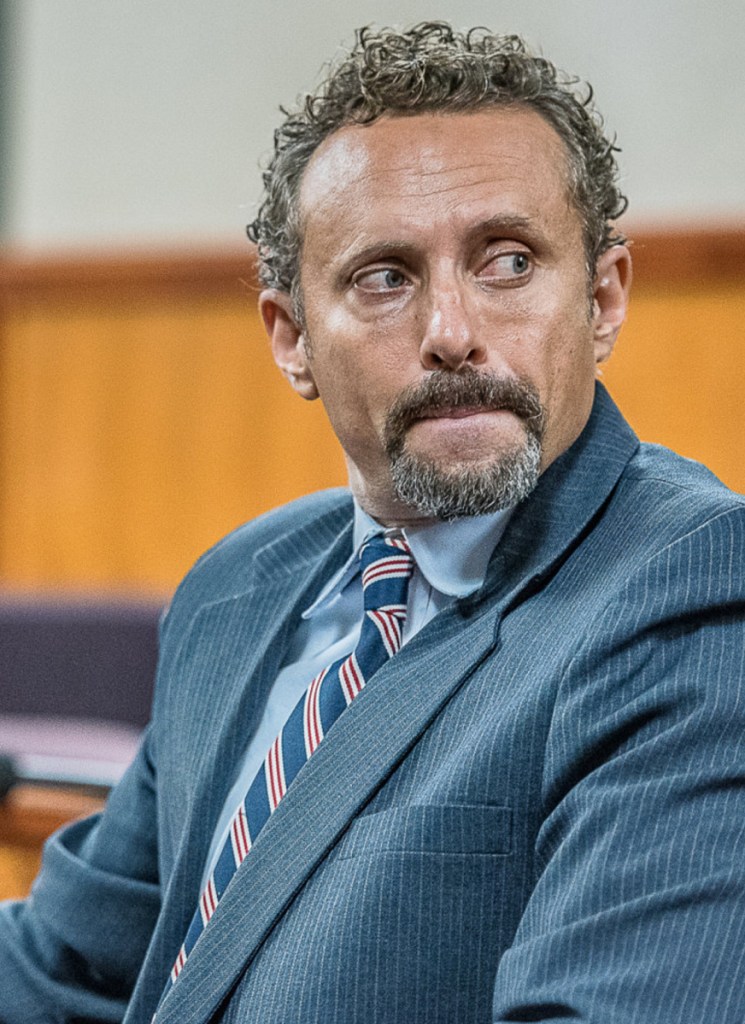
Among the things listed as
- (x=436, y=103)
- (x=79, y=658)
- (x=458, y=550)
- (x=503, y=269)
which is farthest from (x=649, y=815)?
(x=79, y=658)

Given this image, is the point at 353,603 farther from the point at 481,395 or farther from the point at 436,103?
the point at 436,103

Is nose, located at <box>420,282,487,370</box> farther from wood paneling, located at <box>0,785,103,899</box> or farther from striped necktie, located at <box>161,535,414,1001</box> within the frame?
wood paneling, located at <box>0,785,103,899</box>

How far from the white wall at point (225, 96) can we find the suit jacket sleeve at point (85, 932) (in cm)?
199

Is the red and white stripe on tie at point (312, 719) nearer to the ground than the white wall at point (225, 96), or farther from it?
nearer to the ground

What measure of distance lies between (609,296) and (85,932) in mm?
784

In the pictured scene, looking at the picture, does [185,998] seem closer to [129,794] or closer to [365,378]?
[129,794]

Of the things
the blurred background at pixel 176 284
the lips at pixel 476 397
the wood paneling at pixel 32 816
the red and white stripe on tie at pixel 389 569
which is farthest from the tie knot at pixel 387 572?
the blurred background at pixel 176 284

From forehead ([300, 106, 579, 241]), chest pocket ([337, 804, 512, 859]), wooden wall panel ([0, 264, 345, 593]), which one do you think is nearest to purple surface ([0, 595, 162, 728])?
wooden wall panel ([0, 264, 345, 593])

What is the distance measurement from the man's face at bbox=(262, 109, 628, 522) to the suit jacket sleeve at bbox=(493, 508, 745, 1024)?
215 millimetres

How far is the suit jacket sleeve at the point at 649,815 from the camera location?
817mm

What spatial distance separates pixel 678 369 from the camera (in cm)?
280

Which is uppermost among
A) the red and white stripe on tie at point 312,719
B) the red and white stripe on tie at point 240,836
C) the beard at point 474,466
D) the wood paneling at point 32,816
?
the beard at point 474,466

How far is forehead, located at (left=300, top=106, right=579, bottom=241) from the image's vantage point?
117 centimetres

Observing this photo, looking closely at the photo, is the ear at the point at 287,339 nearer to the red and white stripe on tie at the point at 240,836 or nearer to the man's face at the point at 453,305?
the man's face at the point at 453,305
